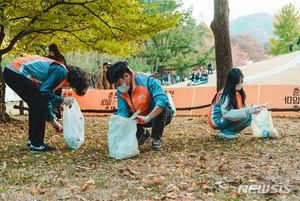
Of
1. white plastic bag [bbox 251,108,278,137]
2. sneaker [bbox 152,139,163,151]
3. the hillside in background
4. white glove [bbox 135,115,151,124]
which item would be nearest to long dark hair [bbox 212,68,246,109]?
white plastic bag [bbox 251,108,278,137]

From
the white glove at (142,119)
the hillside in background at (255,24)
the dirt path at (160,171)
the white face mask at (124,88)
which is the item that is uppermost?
the hillside in background at (255,24)

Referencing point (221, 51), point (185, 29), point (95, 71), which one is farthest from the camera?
point (185, 29)

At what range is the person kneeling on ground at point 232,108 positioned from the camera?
5500 mm

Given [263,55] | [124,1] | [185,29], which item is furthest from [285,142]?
[263,55]

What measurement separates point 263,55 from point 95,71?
130 ft

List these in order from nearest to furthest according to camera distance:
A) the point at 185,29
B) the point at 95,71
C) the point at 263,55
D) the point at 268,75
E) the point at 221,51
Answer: the point at 221,51 → the point at 268,75 → the point at 95,71 → the point at 185,29 → the point at 263,55

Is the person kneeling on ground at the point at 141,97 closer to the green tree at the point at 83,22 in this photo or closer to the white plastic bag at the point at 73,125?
the white plastic bag at the point at 73,125

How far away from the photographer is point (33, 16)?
7.86m

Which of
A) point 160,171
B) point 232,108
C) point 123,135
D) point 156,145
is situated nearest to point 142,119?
point 123,135

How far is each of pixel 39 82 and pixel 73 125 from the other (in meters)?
0.71

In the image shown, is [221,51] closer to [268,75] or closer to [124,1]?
[124,1]

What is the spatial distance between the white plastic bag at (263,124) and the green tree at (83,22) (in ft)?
11.7

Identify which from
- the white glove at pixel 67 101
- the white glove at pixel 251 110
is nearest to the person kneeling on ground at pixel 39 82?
the white glove at pixel 67 101

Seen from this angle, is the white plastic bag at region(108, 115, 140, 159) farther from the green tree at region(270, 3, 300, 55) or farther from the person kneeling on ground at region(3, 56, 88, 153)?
the green tree at region(270, 3, 300, 55)
